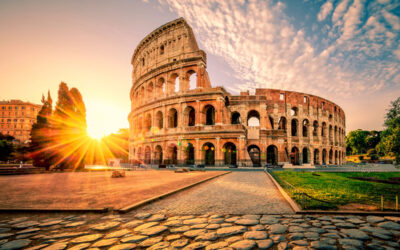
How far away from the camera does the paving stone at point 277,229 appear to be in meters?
3.45

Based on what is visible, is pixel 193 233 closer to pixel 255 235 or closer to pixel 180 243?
→ pixel 180 243

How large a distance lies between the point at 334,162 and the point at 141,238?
4667 cm

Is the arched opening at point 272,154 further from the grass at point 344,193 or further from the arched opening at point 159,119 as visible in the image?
the grass at point 344,193

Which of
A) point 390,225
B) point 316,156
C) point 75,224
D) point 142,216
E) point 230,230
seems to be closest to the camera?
point 230,230

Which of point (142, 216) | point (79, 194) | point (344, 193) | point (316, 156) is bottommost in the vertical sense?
point (316, 156)

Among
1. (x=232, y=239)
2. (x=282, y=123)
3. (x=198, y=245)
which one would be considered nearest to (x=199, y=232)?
(x=198, y=245)

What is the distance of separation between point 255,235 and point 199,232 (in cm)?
101

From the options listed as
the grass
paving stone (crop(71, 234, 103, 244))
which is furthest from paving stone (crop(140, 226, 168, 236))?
the grass

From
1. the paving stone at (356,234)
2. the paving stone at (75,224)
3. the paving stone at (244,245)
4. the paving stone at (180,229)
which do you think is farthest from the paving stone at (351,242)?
the paving stone at (75,224)

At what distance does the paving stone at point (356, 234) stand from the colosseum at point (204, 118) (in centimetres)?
2238

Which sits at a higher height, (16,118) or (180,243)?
(16,118)

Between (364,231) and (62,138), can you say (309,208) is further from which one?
(62,138)

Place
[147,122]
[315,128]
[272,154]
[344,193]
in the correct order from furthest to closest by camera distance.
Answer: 1. [315,128]
2. [147,122]
3. [272,154]
4. [344,193]

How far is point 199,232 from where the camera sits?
11.3ft
